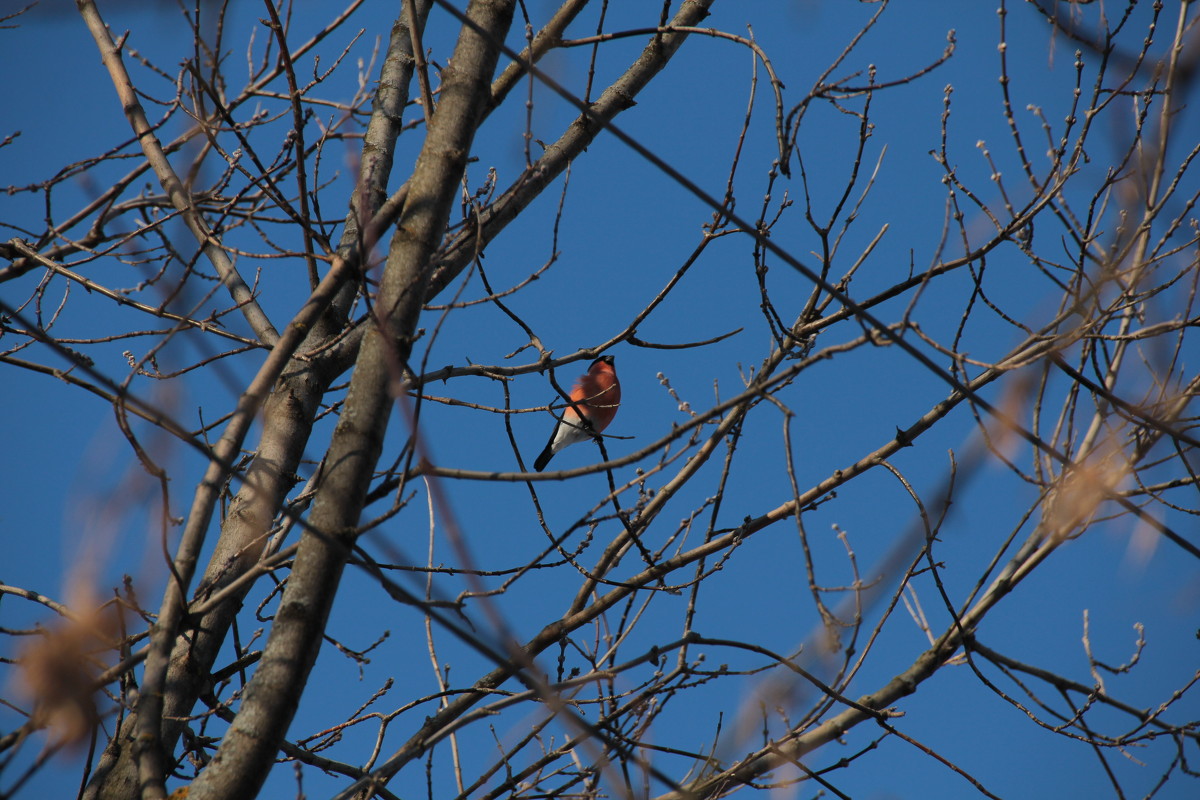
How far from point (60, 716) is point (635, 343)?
1787mm

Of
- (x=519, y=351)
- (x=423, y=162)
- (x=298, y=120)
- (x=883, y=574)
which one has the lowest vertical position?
(x=883, y=574)

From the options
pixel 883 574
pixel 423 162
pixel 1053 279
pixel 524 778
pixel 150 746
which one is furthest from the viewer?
pixel 1053 279

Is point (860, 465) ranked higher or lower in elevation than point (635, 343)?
lower

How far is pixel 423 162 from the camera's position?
2.15m

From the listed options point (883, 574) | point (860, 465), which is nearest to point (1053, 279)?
point (860, 465)

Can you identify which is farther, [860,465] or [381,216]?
[860,465]

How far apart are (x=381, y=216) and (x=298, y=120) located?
1.24 ft

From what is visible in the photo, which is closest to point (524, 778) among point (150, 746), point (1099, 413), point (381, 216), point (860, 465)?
point (150, 746)

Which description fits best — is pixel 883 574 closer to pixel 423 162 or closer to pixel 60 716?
pixel 60 716

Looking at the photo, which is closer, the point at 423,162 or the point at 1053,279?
the point at 423,162

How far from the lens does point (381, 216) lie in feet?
7.67

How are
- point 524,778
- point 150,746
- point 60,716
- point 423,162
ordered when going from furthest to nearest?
point 524,778 → point 423,162 → point 150,746 → point 60,716

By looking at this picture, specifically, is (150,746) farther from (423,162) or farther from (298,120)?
(298,120)

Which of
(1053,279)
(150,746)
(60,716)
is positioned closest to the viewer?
(60,716)
